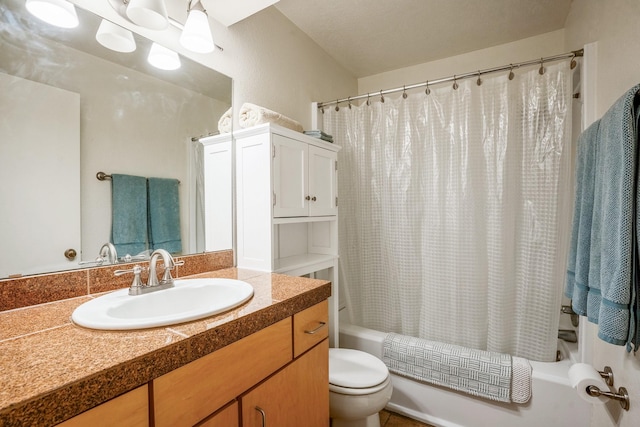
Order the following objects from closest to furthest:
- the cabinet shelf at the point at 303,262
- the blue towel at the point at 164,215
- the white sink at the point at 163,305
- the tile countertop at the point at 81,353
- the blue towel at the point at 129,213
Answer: the tile countertop at the point at 81,353, the white sink at the point at 163,305, the blue towel at the point at 129,213, the blue towel at the point at 164,215, the cabinet shelf at the point at 303,262

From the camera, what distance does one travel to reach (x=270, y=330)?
2.76 ft

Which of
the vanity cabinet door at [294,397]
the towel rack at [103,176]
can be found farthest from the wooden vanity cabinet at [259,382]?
the towel rack at [103,176]

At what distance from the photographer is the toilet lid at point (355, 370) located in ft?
4.41

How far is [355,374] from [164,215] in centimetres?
117

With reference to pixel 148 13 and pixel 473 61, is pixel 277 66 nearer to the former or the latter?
pixel 148 13

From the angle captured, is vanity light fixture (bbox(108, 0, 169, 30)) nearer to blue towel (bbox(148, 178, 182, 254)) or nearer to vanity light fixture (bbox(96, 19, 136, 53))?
vanity light fixture (bbox(96, 19, 136, 53))

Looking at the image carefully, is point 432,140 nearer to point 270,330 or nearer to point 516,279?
point 516,279

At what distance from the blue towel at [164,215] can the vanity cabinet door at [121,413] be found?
0.77 m

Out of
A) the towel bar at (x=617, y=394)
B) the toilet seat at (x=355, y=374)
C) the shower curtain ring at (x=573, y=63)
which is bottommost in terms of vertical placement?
the toilet seat at (x=355, y=374)

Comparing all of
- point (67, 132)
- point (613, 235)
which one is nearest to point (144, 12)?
point (67, 132)

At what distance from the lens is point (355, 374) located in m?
1.41

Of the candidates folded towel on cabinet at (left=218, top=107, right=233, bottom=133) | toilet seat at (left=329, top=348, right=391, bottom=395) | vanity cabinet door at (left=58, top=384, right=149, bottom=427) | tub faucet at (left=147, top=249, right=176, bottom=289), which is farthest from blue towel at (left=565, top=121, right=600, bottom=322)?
folded towel on cabinet at (left=218, top=107, right=233, bottom=133)

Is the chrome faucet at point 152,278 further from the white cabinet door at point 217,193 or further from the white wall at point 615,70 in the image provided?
the white wall at point 615,70

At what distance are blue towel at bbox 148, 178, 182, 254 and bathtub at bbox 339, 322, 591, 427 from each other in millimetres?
1303
